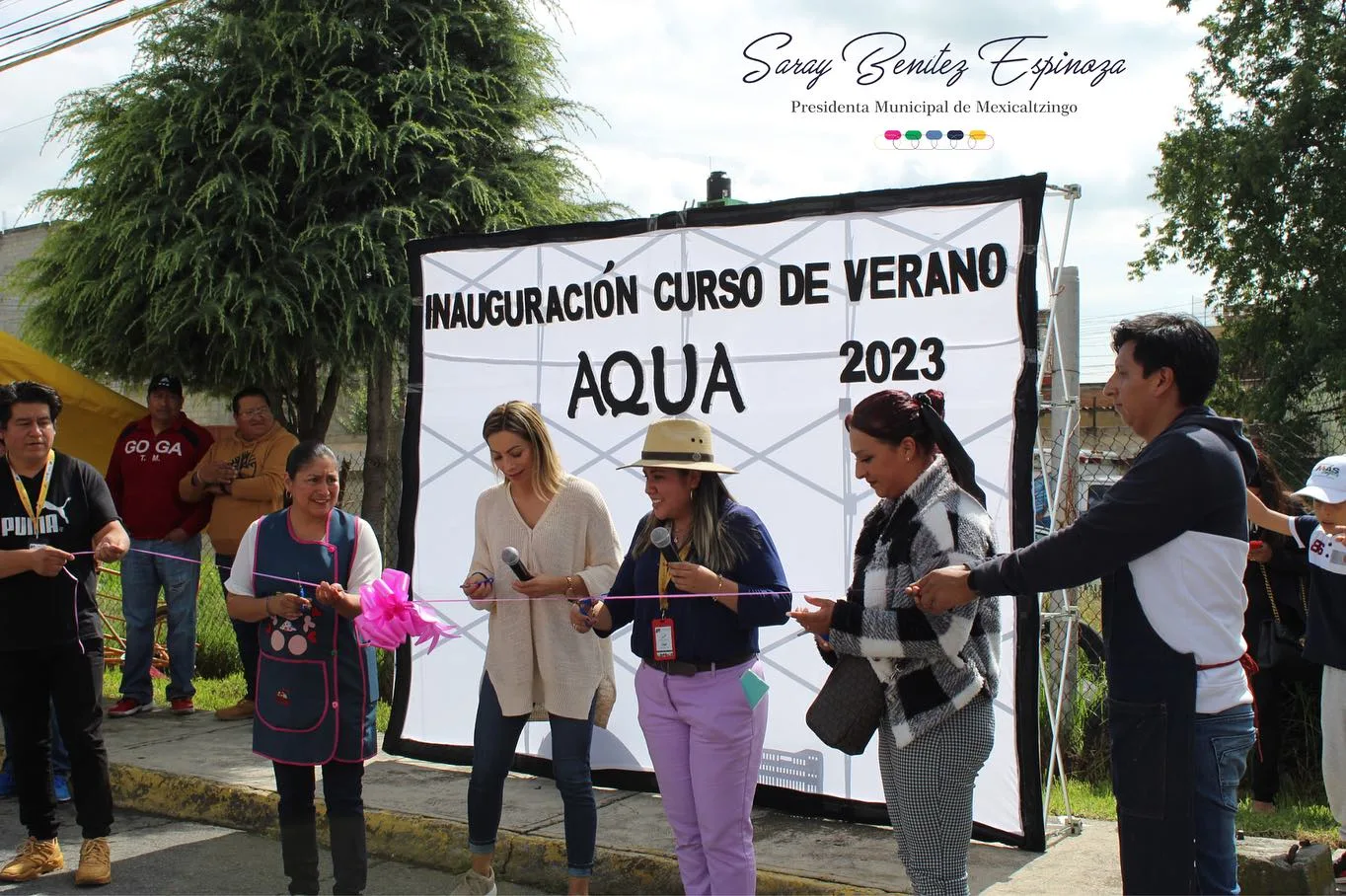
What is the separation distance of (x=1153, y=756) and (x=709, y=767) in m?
1.41

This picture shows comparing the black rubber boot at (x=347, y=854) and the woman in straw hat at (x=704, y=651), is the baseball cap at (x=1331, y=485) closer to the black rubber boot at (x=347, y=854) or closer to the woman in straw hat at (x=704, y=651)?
the woman in straw hat at (x=704, y=651)

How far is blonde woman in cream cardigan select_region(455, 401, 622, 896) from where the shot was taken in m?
4.59

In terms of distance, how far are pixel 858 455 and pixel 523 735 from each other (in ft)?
10.9

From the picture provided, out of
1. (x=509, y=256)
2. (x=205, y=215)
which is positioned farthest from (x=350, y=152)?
(x=509, y=256)

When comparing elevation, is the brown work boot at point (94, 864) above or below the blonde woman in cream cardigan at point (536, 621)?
below

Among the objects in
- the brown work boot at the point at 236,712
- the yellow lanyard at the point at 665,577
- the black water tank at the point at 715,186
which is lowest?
the brown work boot at the point at 236,712

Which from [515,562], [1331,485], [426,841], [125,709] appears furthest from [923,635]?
[125,709]

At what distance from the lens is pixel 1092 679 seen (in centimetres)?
731

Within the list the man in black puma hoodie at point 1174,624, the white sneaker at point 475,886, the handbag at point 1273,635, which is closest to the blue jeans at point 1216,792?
the man in black puma hoodie at point 1174,624

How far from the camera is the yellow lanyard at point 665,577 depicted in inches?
159

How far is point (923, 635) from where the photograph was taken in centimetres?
338

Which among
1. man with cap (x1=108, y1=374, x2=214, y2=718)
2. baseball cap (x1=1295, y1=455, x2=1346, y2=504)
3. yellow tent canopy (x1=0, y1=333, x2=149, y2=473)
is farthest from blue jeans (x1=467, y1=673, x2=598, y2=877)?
yellow tent canopy (x1=0, y1=333, x2=149, y2=473)

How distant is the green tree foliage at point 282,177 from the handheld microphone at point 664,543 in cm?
424

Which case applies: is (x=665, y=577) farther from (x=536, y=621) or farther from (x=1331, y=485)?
(x=1331, y=485)
